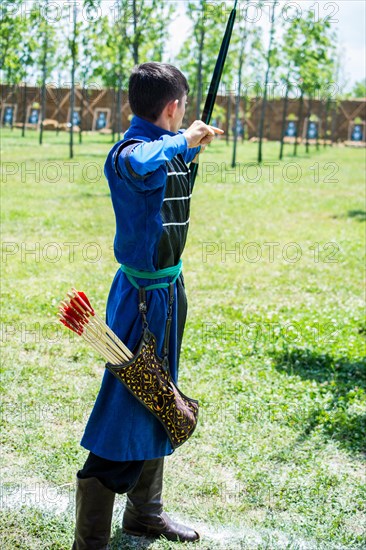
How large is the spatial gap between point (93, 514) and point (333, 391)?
9.10 ft

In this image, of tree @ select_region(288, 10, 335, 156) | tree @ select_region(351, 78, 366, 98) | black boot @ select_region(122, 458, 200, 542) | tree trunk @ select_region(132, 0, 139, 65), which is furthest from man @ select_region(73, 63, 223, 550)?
tree @ select_region(351, 78, 366, 98)

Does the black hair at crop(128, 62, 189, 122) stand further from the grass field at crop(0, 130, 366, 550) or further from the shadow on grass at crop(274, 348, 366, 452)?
the shadow on grass at crop(274, 348, 366, 452)

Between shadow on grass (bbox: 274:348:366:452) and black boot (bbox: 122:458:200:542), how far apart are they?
1.41 meters

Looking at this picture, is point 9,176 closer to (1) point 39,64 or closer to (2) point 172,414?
(2) point 172,414

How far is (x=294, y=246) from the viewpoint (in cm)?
1159

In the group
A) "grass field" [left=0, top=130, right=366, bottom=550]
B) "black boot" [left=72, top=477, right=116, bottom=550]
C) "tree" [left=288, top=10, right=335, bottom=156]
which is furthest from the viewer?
"tree" [left=288, top=10, right=335, bottom=156]

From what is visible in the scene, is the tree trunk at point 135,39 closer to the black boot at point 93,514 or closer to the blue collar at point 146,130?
the blue collar at point 146,130

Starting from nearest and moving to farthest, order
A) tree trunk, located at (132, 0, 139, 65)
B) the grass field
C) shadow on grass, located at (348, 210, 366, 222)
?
the grass field → shadow on grass, located at (348, 210, 366, 222) → tree trunk, located at (132, 0, 139, 65)

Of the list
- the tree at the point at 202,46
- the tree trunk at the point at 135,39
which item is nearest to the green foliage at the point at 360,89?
the tree at the point at 202,46

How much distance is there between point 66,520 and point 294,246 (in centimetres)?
860

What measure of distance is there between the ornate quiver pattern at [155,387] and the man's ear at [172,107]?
2.96 ft

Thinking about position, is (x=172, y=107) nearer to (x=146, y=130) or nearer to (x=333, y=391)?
(x=146, y=130)

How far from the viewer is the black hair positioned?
2.88 m

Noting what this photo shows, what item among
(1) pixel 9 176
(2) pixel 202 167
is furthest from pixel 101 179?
(2) pixel 202 167
